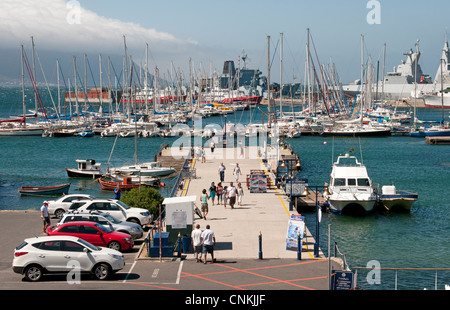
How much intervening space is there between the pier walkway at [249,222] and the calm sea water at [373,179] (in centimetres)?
242

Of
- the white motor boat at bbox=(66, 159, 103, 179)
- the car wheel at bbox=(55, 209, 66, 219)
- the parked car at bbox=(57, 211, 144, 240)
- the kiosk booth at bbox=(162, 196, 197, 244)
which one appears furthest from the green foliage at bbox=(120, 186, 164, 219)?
the white motor boat at bbox=(66, 159, 103, 179)

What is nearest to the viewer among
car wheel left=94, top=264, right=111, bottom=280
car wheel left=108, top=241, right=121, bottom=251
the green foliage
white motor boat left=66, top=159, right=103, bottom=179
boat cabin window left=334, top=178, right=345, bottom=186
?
car wheel left=94, top=264, right=111, bottom=280

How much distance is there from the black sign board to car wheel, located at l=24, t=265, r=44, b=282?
28.9 feet

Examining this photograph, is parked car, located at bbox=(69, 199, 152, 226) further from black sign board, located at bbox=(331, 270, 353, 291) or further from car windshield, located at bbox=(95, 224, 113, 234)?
black sign board, located at bbox=(331, 270, 353, 291)

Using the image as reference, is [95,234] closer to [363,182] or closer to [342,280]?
[342,280]

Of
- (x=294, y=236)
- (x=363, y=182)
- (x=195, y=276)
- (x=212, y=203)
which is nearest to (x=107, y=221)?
(x=195, y=276)

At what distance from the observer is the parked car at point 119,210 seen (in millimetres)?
27438

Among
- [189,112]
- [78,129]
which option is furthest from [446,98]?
[78,129]

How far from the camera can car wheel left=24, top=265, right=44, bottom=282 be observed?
18234mm

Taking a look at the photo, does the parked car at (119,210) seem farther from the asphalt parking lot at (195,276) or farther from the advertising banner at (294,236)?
the advertising banner at (294,236)

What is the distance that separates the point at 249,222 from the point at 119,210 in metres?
6.05

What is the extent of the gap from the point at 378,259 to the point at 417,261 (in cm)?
170

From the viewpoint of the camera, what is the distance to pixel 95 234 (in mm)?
22109

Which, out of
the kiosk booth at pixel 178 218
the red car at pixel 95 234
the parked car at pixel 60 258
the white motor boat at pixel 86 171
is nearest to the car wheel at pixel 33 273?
the parked car at pixel 60 258
